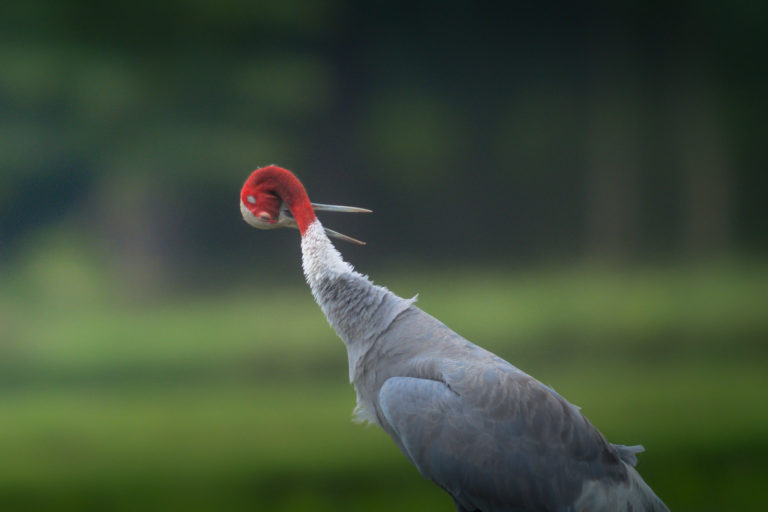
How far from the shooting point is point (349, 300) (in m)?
2.42

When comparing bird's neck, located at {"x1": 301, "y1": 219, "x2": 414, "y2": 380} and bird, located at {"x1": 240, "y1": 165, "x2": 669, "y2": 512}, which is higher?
bird's neck, located at {"x1": 301, "y1": 219, "x2": 414, "y2": 380}

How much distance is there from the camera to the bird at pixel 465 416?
2209 millimetres

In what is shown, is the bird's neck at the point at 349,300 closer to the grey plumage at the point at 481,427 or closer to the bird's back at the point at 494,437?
the grey plumage at the point at 481,427

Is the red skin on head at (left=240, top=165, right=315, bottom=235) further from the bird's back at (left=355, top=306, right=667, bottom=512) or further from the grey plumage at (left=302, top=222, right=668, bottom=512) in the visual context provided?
the bird's back at (left=355, top=306, right=667, bottom=512)

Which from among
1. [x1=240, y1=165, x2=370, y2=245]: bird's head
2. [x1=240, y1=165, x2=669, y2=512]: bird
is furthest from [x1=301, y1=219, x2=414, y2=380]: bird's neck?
[x1=240, y1=165, x2=370, y2=245]: bird's head

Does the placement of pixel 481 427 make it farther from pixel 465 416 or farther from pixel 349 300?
pixel 349 300

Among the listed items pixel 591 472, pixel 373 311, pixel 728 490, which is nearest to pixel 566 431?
pixel 591 472

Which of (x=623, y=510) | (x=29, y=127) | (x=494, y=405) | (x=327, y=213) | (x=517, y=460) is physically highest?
(x=29, y=127)

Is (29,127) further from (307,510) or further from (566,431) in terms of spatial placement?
(566,431)

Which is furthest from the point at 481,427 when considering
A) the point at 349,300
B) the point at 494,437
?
the point at 349,300

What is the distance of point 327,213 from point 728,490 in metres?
2.02

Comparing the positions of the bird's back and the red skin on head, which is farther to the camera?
the red skin on head

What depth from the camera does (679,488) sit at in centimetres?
326

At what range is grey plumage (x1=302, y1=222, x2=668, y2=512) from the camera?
2207 millimetres
